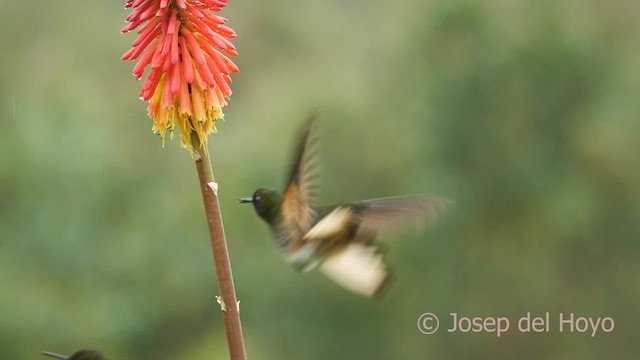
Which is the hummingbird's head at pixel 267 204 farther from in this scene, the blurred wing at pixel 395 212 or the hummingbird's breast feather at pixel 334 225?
the blurred wing at pixel 395 212

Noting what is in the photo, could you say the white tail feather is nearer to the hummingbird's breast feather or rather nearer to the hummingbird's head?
the hummingbird's breast feather

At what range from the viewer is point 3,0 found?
9.74 metres

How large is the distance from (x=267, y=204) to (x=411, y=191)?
4.64m

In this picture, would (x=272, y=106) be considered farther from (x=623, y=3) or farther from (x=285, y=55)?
(x=623, y=3)

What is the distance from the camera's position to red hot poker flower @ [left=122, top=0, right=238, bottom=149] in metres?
2.37

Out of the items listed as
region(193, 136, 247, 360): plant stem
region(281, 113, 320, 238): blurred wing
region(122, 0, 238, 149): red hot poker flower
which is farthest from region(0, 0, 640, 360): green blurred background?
region(193, 136, 247, 360): plant stem

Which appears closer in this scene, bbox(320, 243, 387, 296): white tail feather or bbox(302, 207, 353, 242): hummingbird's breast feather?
bbox(320, 243, 387, 296): white tail feather

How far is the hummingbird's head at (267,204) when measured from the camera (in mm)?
3361

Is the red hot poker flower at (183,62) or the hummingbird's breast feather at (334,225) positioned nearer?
the red hot poker flower at (183,62)

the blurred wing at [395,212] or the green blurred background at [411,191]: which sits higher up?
the green blurred background at [411,191]

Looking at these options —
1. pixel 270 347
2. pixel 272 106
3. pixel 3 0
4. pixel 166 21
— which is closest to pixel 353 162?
pixel 272 106

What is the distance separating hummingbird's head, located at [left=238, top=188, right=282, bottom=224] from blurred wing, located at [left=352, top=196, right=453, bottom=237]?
33 cm

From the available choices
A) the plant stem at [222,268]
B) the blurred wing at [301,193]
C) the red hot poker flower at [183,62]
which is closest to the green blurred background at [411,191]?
the blurred wing at [301,193]

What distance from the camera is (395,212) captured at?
3105mm
